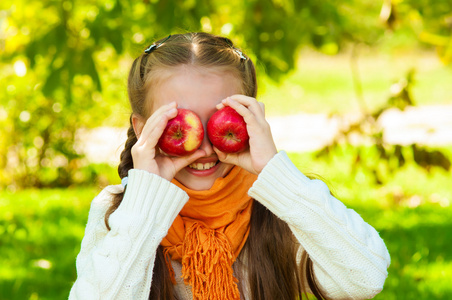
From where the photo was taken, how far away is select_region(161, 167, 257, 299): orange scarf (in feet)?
7.12

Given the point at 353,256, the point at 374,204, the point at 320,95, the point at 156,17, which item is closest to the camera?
the point at 353,256

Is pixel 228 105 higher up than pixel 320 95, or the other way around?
pixel 228 105

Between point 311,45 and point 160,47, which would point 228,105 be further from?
point 311,45

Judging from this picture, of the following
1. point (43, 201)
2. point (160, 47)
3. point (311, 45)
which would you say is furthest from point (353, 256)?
point (43, 201)

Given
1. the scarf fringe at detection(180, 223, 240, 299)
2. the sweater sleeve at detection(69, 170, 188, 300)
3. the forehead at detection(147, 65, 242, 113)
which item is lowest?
the scarf fringe at detection(180, 223, 240, 299)

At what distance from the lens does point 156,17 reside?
361 centimetres

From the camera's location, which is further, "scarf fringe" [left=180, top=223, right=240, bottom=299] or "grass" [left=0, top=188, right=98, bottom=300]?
"grass" [left=0, top=188, right=98, bottom=300]

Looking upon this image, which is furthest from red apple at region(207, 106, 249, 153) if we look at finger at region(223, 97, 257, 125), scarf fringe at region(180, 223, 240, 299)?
scarf fringe at region(180, 223, 240, 299)

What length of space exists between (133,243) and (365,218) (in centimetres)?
309

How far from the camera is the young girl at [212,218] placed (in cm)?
199

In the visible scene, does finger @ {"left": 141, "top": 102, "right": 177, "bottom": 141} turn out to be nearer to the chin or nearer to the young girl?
the young girl

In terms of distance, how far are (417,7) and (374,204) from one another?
173cm

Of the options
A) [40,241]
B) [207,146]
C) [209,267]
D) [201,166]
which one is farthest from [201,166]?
[40,241]

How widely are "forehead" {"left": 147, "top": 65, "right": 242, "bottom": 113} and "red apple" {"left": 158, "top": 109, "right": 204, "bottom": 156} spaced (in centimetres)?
8
